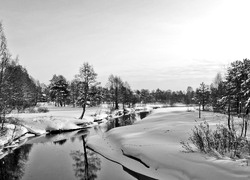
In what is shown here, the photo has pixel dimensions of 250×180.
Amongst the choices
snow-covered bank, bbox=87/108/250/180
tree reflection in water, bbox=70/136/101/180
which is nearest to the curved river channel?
tree reflection in water, bbox=70/136/101/180

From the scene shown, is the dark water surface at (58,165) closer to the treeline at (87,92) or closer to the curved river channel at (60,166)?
the curved river channel at (60,166)

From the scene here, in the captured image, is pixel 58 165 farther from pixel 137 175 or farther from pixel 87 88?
pixel 87 88

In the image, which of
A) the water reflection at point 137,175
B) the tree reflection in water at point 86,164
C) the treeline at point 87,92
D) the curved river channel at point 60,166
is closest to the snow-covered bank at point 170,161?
the water reflection at point 137,175

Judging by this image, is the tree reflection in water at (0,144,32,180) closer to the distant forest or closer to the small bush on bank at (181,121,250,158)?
the distant forest

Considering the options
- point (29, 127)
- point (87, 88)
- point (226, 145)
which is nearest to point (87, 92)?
point (87, 88)

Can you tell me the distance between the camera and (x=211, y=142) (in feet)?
34.2

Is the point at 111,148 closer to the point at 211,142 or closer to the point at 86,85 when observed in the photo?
the point at 211,142

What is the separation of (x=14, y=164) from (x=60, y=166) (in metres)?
3.56

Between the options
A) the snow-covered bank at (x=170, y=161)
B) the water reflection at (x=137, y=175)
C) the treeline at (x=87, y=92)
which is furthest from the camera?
the treeline at (x=87, y=92)

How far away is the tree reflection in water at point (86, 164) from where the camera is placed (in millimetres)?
11685

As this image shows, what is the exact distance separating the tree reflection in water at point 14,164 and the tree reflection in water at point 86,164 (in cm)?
346

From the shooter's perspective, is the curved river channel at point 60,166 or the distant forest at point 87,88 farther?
the distant forest at point 87,88

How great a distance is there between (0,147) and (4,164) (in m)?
4.44

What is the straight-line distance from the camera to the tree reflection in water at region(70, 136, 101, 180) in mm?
11685
